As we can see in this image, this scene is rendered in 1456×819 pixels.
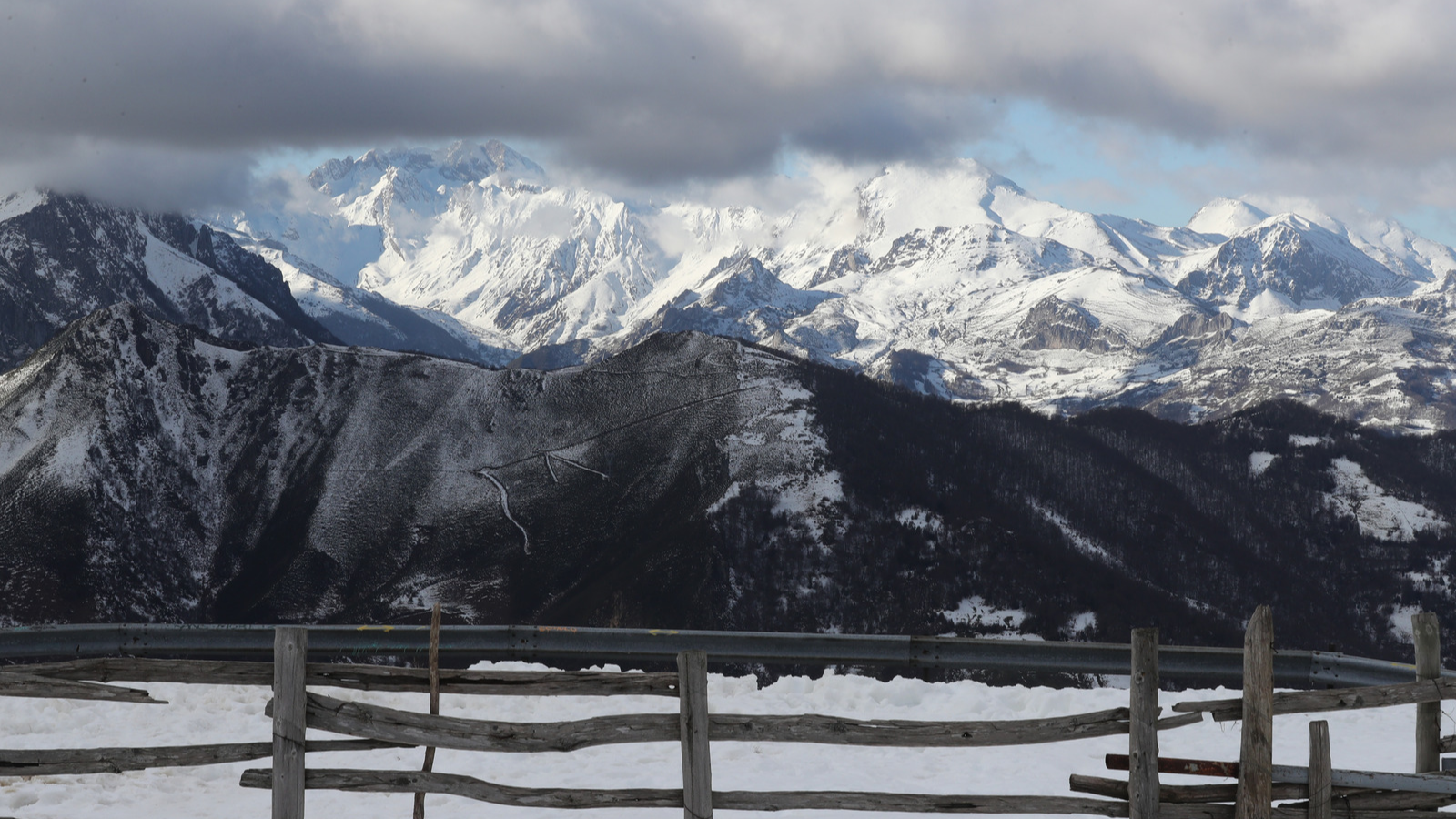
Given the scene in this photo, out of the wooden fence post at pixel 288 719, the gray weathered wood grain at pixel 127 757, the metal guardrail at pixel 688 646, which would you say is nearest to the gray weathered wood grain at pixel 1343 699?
the metal guardrail at pixel 688 646

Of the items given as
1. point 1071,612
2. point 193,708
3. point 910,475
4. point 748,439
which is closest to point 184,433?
point 748,439

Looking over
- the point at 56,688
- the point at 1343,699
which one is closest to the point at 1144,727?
the point at 1343,699

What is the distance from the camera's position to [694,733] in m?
11.3

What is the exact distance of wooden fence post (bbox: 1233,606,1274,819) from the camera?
11.4 m

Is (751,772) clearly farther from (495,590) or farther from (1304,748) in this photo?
(495,590)

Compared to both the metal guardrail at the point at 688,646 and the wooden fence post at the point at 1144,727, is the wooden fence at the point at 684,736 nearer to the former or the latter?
the wooden fence post at the point at 1144,727

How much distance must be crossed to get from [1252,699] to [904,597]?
495ft

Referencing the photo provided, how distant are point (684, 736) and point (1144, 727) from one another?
4.63 m

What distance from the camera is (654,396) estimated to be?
192m

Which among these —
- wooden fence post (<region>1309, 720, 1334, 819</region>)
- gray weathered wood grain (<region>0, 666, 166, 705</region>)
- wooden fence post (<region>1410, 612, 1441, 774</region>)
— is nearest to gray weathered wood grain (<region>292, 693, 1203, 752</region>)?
wooden fence post (<region>1309, 720, 1334, 819</region>)

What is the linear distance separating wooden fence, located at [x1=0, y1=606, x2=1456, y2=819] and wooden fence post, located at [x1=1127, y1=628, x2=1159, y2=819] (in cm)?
1

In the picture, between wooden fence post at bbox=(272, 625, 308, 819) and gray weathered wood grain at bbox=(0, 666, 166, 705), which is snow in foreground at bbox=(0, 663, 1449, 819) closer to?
gray weathered wood grain at bbox=(0, 666, 166, 705)

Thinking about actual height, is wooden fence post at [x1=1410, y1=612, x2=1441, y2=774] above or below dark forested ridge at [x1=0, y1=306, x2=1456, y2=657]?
below

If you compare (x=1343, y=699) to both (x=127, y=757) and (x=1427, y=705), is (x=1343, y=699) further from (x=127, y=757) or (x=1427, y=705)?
(x=127, y=757)
